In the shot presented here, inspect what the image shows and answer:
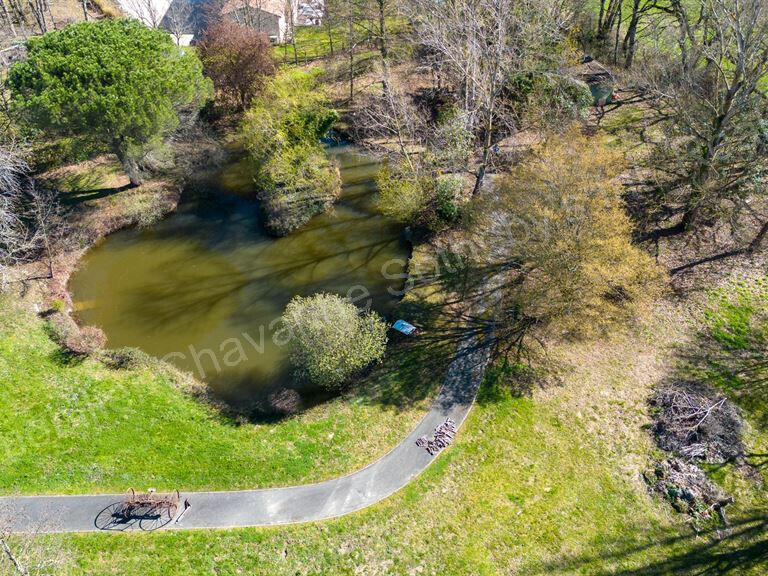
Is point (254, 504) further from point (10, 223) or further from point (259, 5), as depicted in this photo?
point (259, 5)

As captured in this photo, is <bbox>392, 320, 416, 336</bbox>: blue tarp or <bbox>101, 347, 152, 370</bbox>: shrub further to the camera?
<bbox>392, 320, 416, 336</bbox>: blue tarp

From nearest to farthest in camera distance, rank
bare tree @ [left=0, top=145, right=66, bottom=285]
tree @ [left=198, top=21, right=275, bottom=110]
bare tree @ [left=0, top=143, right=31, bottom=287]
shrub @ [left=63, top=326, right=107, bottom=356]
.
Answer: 1. shrub @ [left=63, top=326, right=107, bottom=356]
2. bare tree @ [left=0, top=143, right=31, bottom=287]
3. bare tree @ [left=0, top=145, right=66, bottom=285]
4. tree @ [left=198, top=21, right=275, bottom=110]

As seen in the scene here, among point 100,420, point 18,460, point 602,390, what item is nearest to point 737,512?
point 602,390

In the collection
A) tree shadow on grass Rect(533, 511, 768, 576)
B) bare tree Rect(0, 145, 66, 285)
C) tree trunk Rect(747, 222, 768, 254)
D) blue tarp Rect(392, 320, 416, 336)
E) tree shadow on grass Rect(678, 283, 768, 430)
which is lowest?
tree shadow on grass Rect(533, 511, 768, 576)

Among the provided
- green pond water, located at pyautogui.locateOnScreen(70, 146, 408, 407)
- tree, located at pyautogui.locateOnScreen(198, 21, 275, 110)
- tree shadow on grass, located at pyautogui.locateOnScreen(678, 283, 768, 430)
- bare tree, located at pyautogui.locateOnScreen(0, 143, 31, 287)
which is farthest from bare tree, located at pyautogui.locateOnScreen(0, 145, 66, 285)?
tree shadow on grass, located at pyautogui.locateOnScreen(678, 283, 768, 430)

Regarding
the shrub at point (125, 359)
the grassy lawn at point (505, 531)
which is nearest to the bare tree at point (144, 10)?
the shrub at point (125, 359)

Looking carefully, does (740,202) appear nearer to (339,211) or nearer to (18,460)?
(339,211)

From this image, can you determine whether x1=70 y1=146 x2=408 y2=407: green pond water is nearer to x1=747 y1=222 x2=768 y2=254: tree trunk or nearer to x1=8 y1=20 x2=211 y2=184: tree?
x1=8 y1=20 x2=211 y2=184: tree
